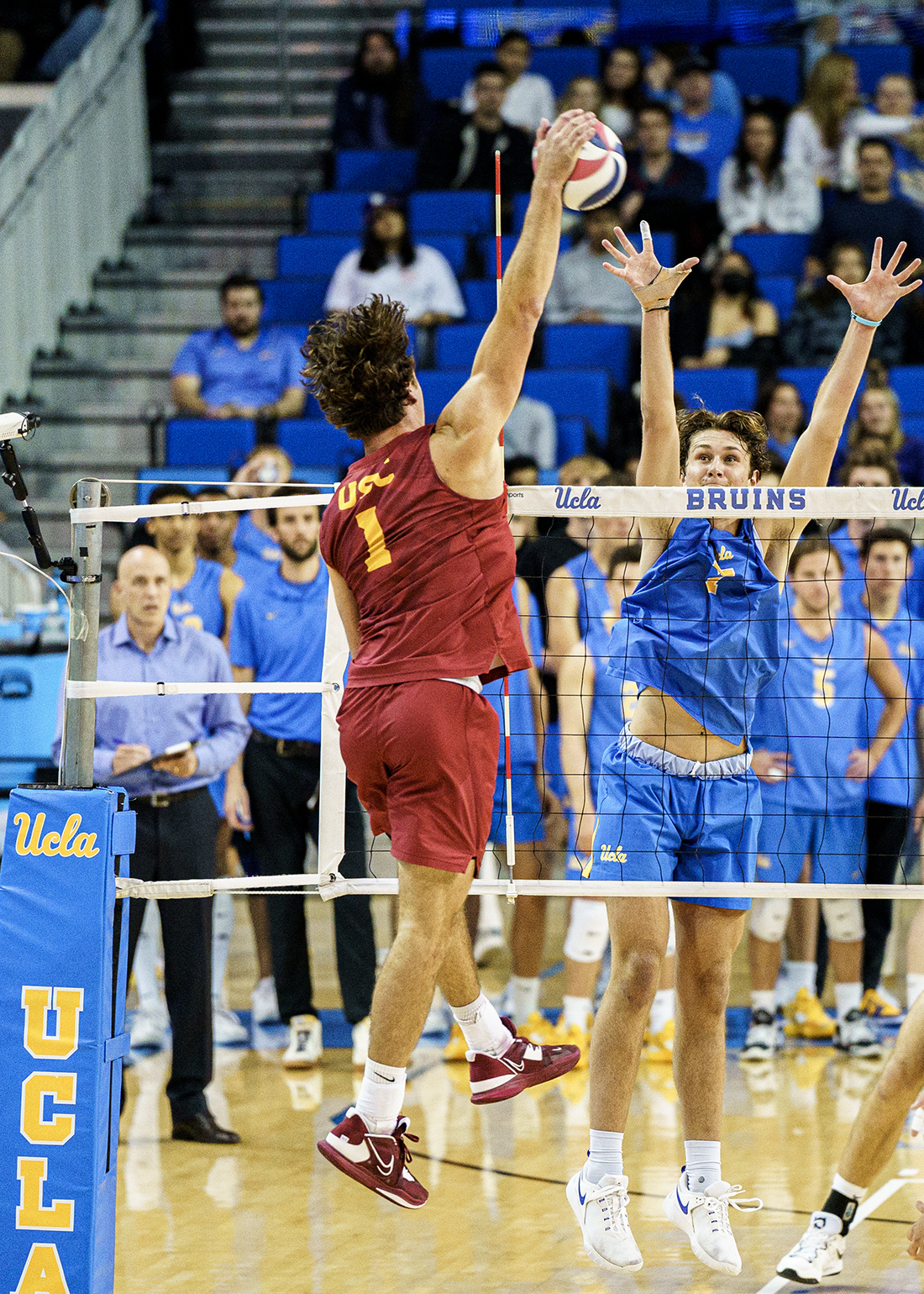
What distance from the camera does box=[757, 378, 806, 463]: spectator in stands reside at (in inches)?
346

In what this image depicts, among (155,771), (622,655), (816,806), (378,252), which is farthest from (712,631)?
(378,252)

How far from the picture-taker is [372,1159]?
388 centimetres

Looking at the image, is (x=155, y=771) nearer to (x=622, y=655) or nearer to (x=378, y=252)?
(x=622, y=655)

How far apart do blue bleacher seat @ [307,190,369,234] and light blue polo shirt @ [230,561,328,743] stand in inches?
215

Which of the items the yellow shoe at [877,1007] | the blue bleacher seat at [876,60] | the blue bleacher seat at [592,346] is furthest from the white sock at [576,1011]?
the blue bleacher seat at [876,60]

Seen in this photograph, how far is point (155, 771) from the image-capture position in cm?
613

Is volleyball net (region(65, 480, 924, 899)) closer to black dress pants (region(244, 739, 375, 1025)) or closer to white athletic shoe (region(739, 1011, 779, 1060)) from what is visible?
black dress pants (region(244, 739, 375, 1025))

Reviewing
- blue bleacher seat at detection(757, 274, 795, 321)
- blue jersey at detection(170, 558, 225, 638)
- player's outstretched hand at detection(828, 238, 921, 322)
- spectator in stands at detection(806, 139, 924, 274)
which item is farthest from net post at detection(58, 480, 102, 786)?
blue bleacher seat at detection(757, 274, 795, 321)

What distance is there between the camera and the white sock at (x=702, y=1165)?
4270 millimetres

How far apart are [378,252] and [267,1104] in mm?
5719

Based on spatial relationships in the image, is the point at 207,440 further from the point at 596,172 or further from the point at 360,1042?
the point at 596,172

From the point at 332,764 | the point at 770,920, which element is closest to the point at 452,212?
the point at 770,920

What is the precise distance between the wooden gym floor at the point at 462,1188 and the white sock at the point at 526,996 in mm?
353

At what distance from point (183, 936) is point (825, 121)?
7670 mm
